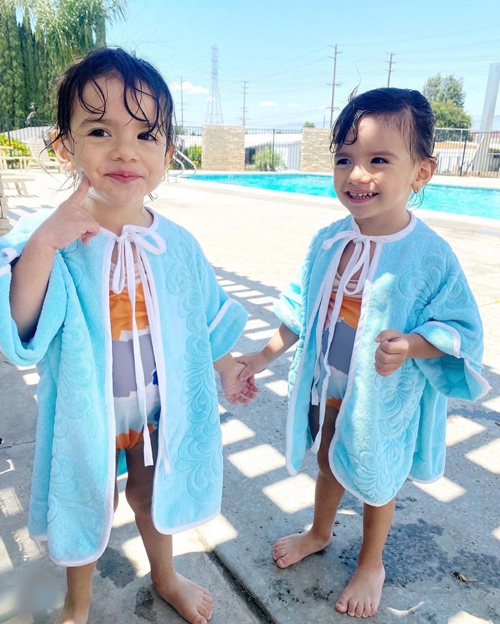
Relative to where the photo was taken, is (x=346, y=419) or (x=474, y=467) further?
(x=474, y=467)

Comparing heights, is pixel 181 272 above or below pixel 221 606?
above

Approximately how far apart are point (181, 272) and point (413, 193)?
0.68 metres

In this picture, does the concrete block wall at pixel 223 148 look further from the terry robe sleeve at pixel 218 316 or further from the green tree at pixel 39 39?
the terry robe sleeve at pixel 218 316

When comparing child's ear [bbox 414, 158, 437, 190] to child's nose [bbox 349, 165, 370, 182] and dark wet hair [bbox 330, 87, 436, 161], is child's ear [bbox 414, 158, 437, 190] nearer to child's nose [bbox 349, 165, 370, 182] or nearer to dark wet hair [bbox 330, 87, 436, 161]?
dark wet hair [bbox 330, 87, 436, 161]

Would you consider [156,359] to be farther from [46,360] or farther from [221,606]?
[221,606]

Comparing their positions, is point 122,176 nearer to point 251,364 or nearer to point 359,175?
point 359,175

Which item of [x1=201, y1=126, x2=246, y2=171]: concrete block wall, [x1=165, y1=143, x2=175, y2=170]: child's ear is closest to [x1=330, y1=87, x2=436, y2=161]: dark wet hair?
[x1=165, y1=143, x2=175, y2=170]: child's ear

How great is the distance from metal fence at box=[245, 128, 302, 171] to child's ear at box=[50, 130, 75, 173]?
954 inches

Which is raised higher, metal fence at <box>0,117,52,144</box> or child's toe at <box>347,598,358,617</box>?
metal fence at <box>0,117,52,144</box>

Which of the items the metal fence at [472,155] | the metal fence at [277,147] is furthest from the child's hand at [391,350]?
the metal fence at [277,147]

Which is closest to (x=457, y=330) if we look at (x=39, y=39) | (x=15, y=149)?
(x=15, y=149)

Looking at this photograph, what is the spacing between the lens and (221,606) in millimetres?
1365

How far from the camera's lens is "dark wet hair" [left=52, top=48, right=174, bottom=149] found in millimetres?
1059

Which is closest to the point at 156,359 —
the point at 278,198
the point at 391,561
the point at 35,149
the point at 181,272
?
the point at 181,272
